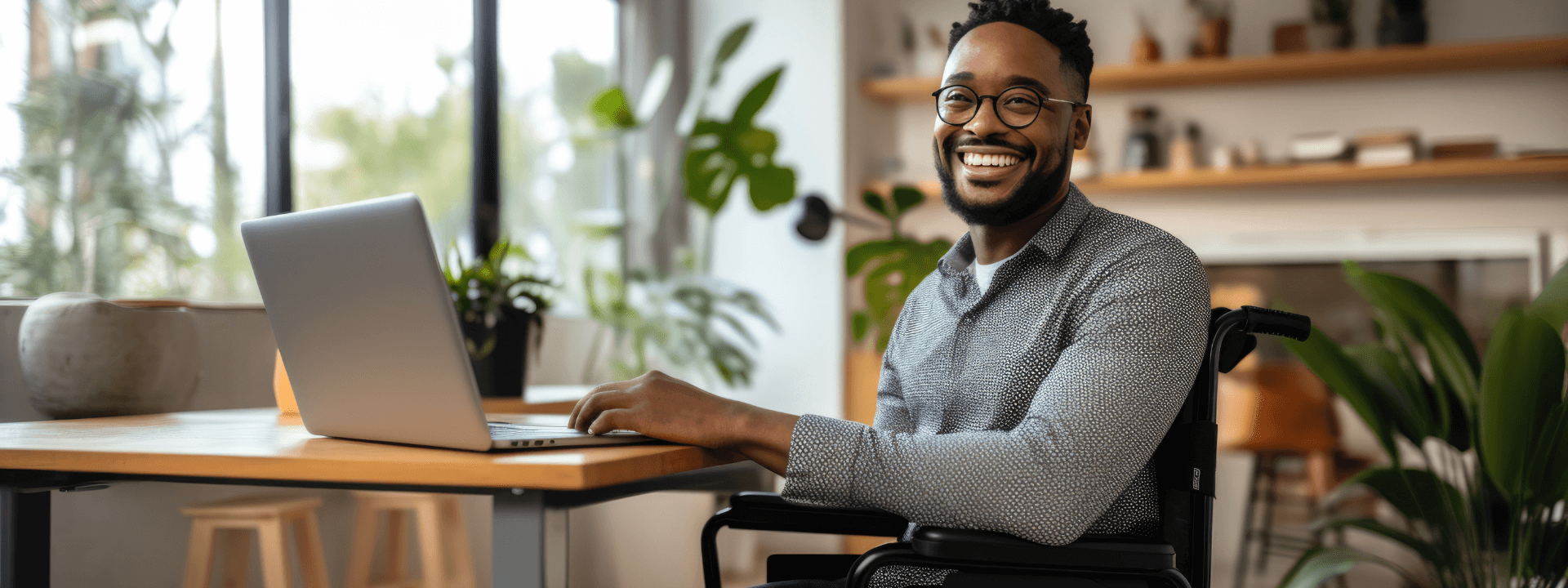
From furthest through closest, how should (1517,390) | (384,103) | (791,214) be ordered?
(791,214), (384,103), (1517,390)

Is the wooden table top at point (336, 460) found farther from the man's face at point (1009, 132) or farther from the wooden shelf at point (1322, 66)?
the wooden shelf at point (1322, 66)

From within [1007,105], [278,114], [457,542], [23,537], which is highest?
[278,114]

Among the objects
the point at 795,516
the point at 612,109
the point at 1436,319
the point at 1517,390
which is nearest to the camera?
the point at 795,516

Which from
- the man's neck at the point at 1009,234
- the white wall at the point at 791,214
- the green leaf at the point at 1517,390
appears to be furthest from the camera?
the white wall at the point at 791,214

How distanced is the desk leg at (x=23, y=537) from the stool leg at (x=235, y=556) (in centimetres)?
66

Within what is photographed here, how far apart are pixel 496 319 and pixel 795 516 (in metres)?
0.90

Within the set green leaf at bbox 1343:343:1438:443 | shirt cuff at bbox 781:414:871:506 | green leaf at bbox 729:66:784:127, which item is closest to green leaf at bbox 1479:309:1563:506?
green leaf at bbox 1343:343:1438:443

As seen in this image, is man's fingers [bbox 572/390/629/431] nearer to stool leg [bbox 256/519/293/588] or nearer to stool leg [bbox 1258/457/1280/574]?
stool leg [bbox 256/519/293/588]

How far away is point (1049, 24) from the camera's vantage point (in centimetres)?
116

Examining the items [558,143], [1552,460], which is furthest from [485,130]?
[1552,460]

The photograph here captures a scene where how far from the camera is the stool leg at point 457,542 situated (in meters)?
2.22

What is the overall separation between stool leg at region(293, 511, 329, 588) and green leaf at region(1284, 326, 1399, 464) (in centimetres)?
169

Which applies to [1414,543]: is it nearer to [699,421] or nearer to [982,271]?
[982,271]

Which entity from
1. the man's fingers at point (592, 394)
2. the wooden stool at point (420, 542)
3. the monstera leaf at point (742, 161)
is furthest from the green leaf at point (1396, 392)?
the monstera leaf at point (742, 161)
